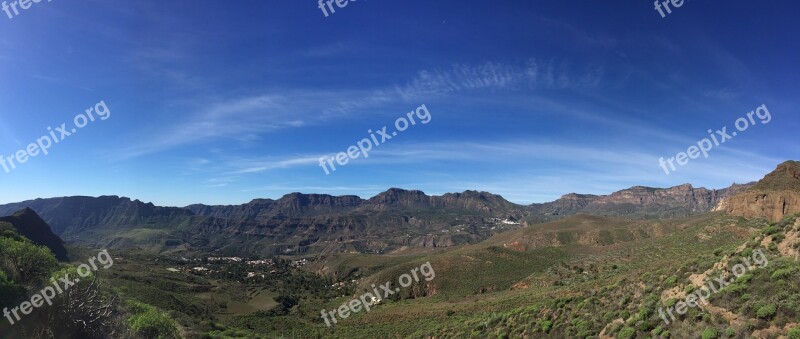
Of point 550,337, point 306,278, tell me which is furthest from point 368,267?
point 550,337

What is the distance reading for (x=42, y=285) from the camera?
3055 cm

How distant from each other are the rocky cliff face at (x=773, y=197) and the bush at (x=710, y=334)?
4489 inches

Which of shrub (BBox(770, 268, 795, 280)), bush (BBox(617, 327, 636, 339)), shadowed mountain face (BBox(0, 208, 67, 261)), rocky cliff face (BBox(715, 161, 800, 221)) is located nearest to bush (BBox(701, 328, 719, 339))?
bush (BBox(617, 327, 636, 339))

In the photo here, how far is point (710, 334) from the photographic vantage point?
16047 millimetres

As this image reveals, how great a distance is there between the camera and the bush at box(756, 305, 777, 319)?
15124mm

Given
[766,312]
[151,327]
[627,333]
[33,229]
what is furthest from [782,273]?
[33,229]

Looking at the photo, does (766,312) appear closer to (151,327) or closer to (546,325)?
(546,325)

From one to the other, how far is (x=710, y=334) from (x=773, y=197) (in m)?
130

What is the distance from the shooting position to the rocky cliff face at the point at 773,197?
10300 centimetres

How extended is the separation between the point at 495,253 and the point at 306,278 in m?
102

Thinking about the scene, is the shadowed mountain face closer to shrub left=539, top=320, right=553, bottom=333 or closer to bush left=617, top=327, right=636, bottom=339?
shrub left=539, top=320, right=553, bottom=333

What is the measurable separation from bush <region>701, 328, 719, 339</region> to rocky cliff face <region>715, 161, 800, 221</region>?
11401 cm

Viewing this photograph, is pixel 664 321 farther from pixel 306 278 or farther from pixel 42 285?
pixel 306 278

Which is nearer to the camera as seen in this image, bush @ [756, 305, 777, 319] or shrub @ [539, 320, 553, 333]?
bush @ [756, 305, 777, 319]
